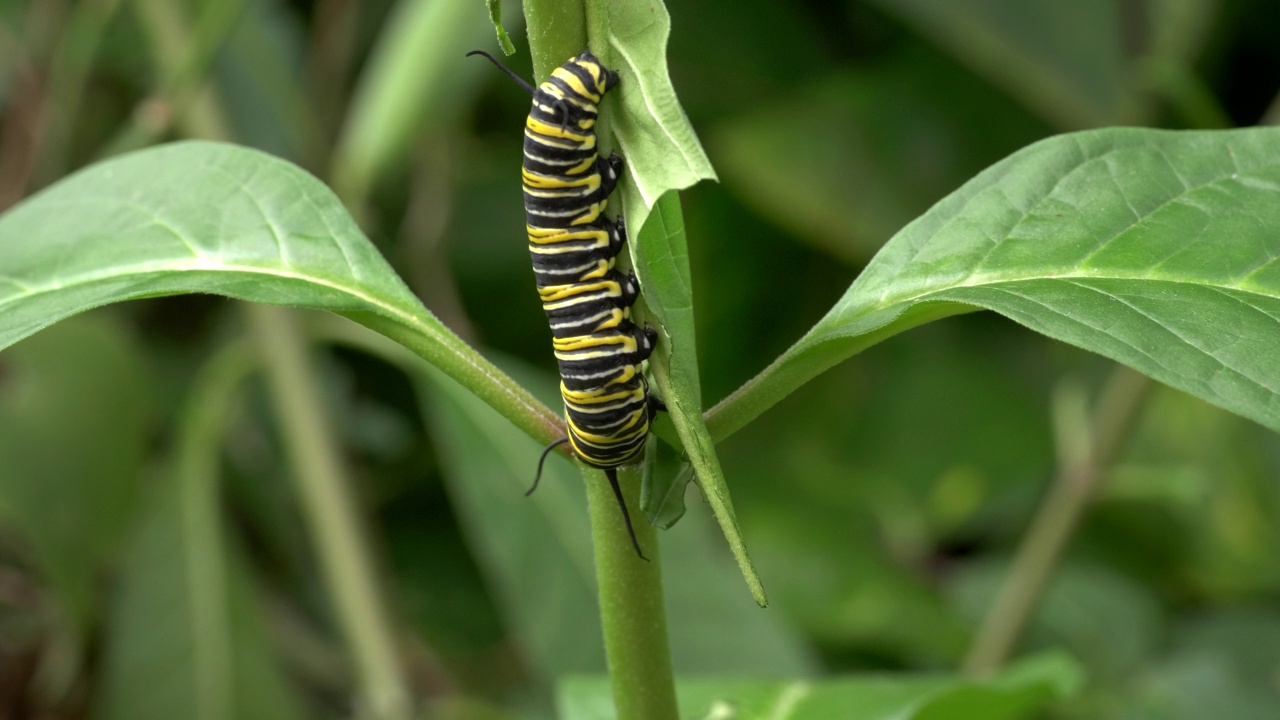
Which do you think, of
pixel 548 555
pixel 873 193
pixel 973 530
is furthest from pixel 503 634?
pixel 873 193

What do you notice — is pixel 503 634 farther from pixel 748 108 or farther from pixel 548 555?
pixel 748 108

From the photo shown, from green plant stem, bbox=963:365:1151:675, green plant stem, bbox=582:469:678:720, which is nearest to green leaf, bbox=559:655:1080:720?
green plant stem, bbox=582:469:678:720

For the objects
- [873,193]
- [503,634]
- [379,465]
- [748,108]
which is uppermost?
[748,108]

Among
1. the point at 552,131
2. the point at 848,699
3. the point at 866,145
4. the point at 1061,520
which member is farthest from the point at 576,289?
the point at 866,145

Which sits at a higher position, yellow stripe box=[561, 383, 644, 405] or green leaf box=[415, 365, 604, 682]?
yellow stripe box=[561, 383, 644, 405]

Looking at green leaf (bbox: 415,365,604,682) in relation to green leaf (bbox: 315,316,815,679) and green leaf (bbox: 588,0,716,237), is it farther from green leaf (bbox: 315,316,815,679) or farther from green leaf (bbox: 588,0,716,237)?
green leaf (bbox: 588,0,716,237)

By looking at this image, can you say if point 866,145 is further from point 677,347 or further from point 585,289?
point 677,347
